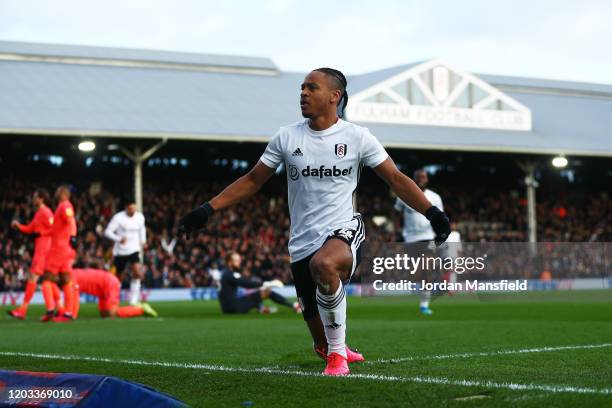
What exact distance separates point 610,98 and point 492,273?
15.6 metres

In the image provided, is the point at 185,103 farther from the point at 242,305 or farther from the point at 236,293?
the point at 242,305

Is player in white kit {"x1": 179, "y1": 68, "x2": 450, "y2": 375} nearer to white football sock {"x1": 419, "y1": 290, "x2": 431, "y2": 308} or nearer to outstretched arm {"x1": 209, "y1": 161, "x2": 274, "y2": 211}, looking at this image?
outstretched arm {"x1": 209, "y1": 161, "x2": 274, "y2": 211}

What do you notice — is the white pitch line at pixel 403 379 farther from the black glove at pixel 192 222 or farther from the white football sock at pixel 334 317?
the black glove at pixel 192 222

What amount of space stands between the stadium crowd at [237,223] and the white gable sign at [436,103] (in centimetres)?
517

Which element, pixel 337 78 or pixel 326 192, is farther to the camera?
pixel 337 78

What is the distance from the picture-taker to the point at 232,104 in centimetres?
3397

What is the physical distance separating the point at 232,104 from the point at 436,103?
7.22 metres

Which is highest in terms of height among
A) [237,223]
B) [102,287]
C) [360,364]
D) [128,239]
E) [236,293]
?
[237,223]

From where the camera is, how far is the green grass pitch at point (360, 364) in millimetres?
5617

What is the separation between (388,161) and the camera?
23.6 feet

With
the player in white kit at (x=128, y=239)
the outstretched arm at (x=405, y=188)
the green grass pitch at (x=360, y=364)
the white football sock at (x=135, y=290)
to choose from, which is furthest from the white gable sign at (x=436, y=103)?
the outstretched arm at (x=405, y=188)

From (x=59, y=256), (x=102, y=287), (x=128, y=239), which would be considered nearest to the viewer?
(x=59, y=256)

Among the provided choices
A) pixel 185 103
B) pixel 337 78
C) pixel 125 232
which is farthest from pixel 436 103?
pixel 337 78

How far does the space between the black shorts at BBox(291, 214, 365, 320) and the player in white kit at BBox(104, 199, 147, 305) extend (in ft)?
39.0
